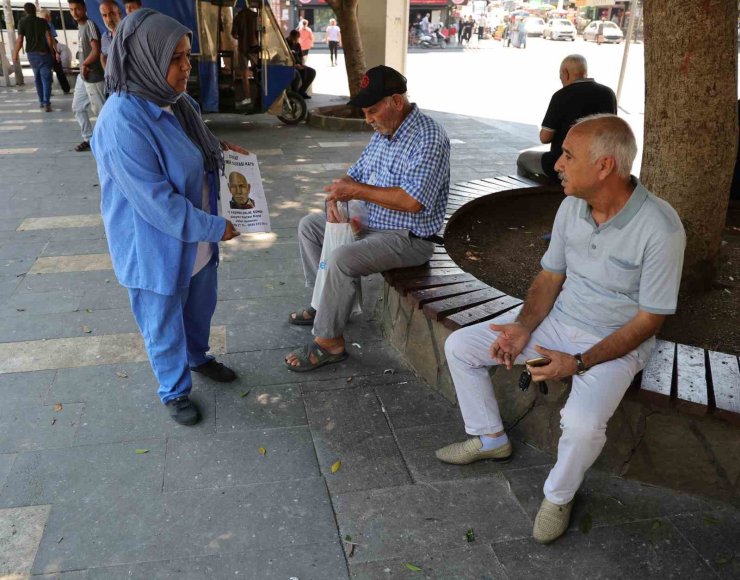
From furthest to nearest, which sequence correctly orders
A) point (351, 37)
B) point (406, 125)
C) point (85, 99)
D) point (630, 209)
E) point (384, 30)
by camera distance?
point (384, 30), point (351, 37), point (85, 99), point (406, 125), point (630, 209)

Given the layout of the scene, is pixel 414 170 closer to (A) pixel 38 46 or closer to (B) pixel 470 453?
(B) pixel 470 453

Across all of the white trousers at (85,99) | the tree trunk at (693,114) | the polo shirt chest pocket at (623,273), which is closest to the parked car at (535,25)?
the white trousers at (85,99)

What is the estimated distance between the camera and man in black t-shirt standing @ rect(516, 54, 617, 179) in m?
5.06

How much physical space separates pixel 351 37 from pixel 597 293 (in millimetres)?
8571

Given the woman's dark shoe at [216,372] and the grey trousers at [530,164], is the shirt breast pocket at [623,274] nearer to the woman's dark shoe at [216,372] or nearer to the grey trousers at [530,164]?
the woman's dark shoe at [216,372]

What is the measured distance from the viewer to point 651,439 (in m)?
2.60

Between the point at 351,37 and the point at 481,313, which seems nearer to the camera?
the point at 481,313

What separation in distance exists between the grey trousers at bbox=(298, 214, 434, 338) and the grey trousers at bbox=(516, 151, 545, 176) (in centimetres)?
276

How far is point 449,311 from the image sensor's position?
3043 millimetres

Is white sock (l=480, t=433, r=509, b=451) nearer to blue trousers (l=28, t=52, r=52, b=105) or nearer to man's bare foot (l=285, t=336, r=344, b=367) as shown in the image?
man's bare foot (l=285, t=336, r=344, b=367)

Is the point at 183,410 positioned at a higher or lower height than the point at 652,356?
lower

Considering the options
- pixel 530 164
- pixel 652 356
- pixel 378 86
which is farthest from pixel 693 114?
pixel 530 164

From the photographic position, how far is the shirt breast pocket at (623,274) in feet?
7.73

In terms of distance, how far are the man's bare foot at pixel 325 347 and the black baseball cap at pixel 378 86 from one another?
1.25 m
